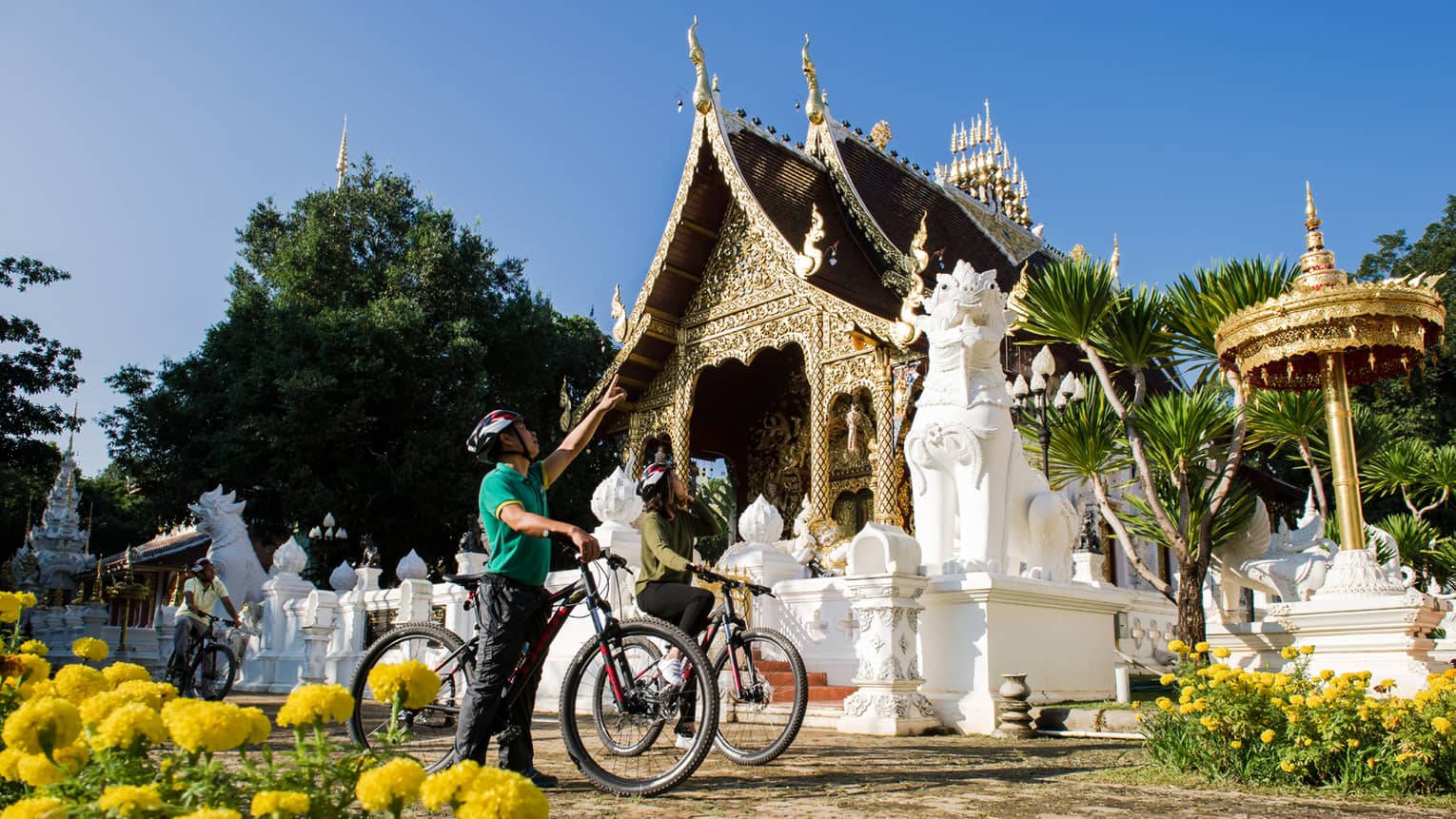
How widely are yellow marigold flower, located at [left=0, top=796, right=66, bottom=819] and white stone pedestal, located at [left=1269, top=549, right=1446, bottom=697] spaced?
552 cm

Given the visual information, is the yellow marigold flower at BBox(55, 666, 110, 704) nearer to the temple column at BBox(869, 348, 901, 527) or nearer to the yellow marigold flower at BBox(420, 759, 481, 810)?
the yellow marigold flower at BBox(420, 759, 481, 810)

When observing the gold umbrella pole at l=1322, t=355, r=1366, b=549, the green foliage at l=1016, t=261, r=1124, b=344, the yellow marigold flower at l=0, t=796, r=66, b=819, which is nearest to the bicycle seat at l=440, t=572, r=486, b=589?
the yellow marigold flower at l=0, t=796, r=66, b=819

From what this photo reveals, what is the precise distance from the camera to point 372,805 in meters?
1.37

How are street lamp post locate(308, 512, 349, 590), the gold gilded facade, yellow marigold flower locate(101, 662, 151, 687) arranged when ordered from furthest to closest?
street lamp post locate(308, 512, 349, 590), the gold gilded facade, yellow marigold flower locate(101, 662, 151, 687)

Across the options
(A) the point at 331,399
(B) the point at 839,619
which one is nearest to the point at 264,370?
(A) the point at 331,399

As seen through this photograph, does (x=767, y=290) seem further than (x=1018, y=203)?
No

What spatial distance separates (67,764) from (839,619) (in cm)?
602

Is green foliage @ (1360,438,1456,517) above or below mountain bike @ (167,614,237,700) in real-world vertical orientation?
above

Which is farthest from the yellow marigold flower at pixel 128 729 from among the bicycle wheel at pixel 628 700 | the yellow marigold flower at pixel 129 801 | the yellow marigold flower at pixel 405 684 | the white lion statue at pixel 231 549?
the white lion statue at pixel 231 549

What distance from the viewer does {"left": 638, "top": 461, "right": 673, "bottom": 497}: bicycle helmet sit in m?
4.57

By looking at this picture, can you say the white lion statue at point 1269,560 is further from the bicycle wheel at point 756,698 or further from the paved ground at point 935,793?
the bicycle wheel at point 756,698

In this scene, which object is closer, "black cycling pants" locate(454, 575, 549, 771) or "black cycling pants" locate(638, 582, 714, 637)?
"black cycling pants" locate(454, 575, 549, 771)

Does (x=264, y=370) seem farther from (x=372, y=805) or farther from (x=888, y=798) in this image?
(x=372, y=805)

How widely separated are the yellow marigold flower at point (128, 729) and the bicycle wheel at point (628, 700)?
184cm
